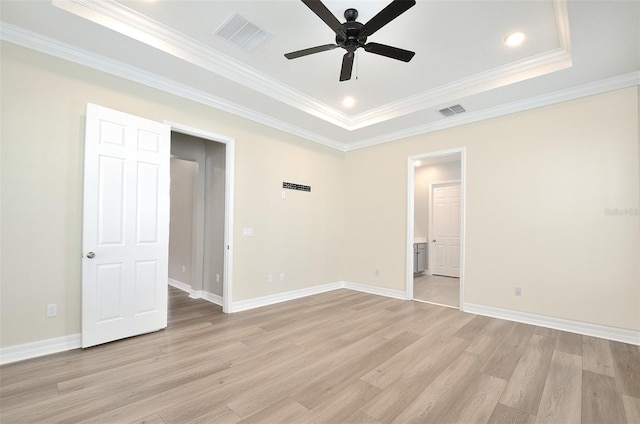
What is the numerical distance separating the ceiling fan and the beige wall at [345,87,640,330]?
2.50 m

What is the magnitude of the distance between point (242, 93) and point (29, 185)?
8.03ft

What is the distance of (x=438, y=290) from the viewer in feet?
18.9

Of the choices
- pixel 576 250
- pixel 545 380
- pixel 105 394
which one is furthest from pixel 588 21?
pixel 105 394

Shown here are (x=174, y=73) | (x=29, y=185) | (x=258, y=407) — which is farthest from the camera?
(x=174, y=73)

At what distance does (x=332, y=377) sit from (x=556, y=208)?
3.53 metres

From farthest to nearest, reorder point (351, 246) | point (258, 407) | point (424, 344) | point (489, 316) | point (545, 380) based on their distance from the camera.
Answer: point (351, 246) → point (489, 316) → point (424, 344) → point (545, 380) → point (258, 407)

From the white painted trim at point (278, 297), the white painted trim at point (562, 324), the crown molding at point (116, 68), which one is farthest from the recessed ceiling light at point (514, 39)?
the white painted trim at point (278, 297)

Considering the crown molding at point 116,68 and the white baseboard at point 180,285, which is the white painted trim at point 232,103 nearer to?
the crown molding at point 116,68

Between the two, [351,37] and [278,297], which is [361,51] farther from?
[278,297]

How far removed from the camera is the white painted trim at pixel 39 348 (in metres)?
2.55

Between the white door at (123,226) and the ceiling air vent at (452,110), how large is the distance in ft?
12.6

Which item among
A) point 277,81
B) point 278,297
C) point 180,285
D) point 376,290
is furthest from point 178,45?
point 376,290

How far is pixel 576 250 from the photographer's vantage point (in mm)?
3541

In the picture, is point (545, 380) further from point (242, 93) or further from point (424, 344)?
point (242, 93)
